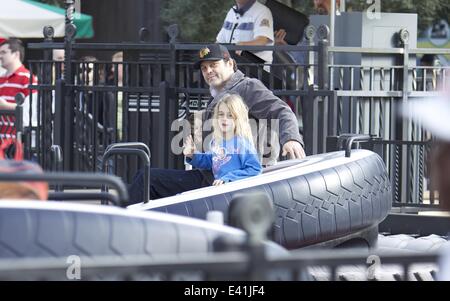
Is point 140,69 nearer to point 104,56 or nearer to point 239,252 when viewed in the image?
point 239,252

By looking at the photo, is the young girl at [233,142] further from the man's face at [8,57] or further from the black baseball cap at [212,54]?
the man's face at [8,57]

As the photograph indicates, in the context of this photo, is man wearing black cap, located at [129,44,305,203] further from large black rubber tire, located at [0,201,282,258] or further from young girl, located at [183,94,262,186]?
large black rubber tire, located at [0,201,282,258]

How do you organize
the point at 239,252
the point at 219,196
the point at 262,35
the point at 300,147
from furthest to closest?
the point at 262,35 → the point at 300,147 → the point at 219,196 → the point at 239,252

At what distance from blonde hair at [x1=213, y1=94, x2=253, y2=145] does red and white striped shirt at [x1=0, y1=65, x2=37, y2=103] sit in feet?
15.7

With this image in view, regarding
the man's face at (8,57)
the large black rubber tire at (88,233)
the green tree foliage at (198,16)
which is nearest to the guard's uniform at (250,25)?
the man's face at (8,57)

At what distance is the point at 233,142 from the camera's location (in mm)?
7191

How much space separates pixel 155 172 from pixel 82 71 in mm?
2329

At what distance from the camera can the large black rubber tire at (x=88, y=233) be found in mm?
3398

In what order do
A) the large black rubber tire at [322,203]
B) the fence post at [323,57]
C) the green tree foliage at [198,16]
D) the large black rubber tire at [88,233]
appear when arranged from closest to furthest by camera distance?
the large black rubber tire at [88,233]
the large black rubber tire at [322,203]
the fence post at [323,57]
the green tree foliage at [198,16]

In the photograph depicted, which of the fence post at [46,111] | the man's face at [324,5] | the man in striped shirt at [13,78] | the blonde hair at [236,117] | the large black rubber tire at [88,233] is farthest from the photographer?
the man's face at [324,5]

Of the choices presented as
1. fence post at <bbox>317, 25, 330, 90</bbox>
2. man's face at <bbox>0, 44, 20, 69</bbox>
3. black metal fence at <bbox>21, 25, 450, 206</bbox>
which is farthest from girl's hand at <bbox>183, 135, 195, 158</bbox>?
man's face at <bbox>0, 44, 20, 69</bbox>

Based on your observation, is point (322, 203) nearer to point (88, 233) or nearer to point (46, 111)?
→ point (88, 233)

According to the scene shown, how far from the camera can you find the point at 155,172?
7879 millimetres
